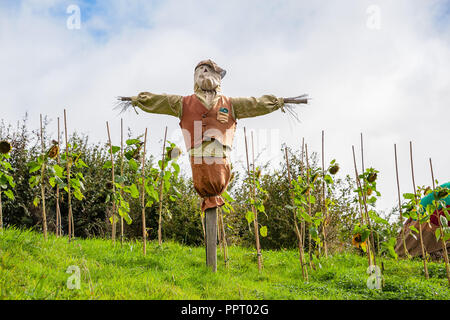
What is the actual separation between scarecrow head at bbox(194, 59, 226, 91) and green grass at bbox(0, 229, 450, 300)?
6.34 feet

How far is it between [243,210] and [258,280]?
10.7ft

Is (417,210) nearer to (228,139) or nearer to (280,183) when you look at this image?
(228,139)

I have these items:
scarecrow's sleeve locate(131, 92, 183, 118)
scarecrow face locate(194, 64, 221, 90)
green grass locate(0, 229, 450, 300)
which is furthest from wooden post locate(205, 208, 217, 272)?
scarecrow face locate(194, 64, 221, 90)

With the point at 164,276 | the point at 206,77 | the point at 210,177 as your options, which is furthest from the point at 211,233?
the point at 206,77

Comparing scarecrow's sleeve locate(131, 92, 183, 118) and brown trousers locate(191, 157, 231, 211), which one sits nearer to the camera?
brown trousers locate(191, 157, 231, 211)

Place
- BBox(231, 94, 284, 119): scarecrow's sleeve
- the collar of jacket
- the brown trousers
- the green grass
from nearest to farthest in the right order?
1. the green grass
2. the brown trousers
3. the collar of jacket
4. BBox(231, 94, 284, 119): scarecrow's sleeve

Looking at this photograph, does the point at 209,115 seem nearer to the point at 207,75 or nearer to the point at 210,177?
the point at 207,75

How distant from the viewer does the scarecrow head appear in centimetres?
417

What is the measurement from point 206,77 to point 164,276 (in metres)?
2.10

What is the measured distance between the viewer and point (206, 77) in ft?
13.7

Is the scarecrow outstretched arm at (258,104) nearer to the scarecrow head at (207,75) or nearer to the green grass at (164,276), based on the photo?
the scarecrow head at (207,75)

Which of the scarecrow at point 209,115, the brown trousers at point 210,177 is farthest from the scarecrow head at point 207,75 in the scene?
the brown trousers at point 210,177

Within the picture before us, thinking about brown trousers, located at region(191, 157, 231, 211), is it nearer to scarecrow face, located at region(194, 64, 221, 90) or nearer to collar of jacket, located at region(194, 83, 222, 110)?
collar of jacket, located at region(194, 83, 222, 110)

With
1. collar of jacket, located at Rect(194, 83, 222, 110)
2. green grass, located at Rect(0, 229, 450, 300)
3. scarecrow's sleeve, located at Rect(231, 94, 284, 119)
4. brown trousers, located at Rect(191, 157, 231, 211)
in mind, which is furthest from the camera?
scarecrow's sleeve, located at Rect(231, 94, 284, 119)
